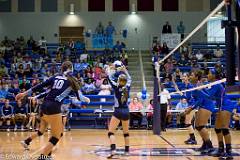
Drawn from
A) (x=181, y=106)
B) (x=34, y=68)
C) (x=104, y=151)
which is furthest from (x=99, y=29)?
(x=104, y=151)

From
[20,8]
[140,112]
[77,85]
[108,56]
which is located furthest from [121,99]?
[20,8]

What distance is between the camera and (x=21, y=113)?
1905 cm

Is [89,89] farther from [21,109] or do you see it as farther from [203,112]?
[203,112]

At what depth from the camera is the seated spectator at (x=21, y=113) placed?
18875 mm

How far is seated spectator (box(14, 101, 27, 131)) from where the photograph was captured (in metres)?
18.9

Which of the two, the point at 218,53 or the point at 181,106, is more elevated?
the point at 218,53

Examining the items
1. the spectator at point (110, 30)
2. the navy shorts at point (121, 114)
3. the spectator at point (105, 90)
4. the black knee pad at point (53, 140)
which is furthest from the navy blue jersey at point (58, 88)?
the spectator at point (110, 30)

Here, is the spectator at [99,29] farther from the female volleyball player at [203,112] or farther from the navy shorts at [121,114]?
the navy shorts at [121,114]

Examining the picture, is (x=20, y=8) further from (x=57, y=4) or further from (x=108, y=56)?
(x=108, y=56)

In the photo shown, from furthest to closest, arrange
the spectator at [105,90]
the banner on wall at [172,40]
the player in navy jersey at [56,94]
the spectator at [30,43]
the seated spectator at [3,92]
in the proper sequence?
1. the spectator at [30,43]
2. the banner on wall at [172,40]
3. the spectator at [105,90]
4. the seated spectator at [3,92]
5. the player in navy jersey at [56,94]

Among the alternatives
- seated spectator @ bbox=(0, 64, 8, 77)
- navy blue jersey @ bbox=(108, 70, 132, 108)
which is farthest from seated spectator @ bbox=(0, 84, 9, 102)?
navy blue jersey @ bbox=(108, 70, 132, 108)

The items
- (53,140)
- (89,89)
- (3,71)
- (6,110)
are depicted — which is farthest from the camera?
(3,71)

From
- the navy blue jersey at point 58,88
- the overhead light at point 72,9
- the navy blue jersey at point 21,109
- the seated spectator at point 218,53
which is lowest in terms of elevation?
the navy blue jersey at point 21,109

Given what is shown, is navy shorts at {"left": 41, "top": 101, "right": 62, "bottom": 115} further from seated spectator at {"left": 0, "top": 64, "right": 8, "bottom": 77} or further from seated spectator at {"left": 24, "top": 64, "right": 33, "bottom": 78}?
seated spectator at {"left": 24, "top": 64, "right": 33, "bottom": 78}
